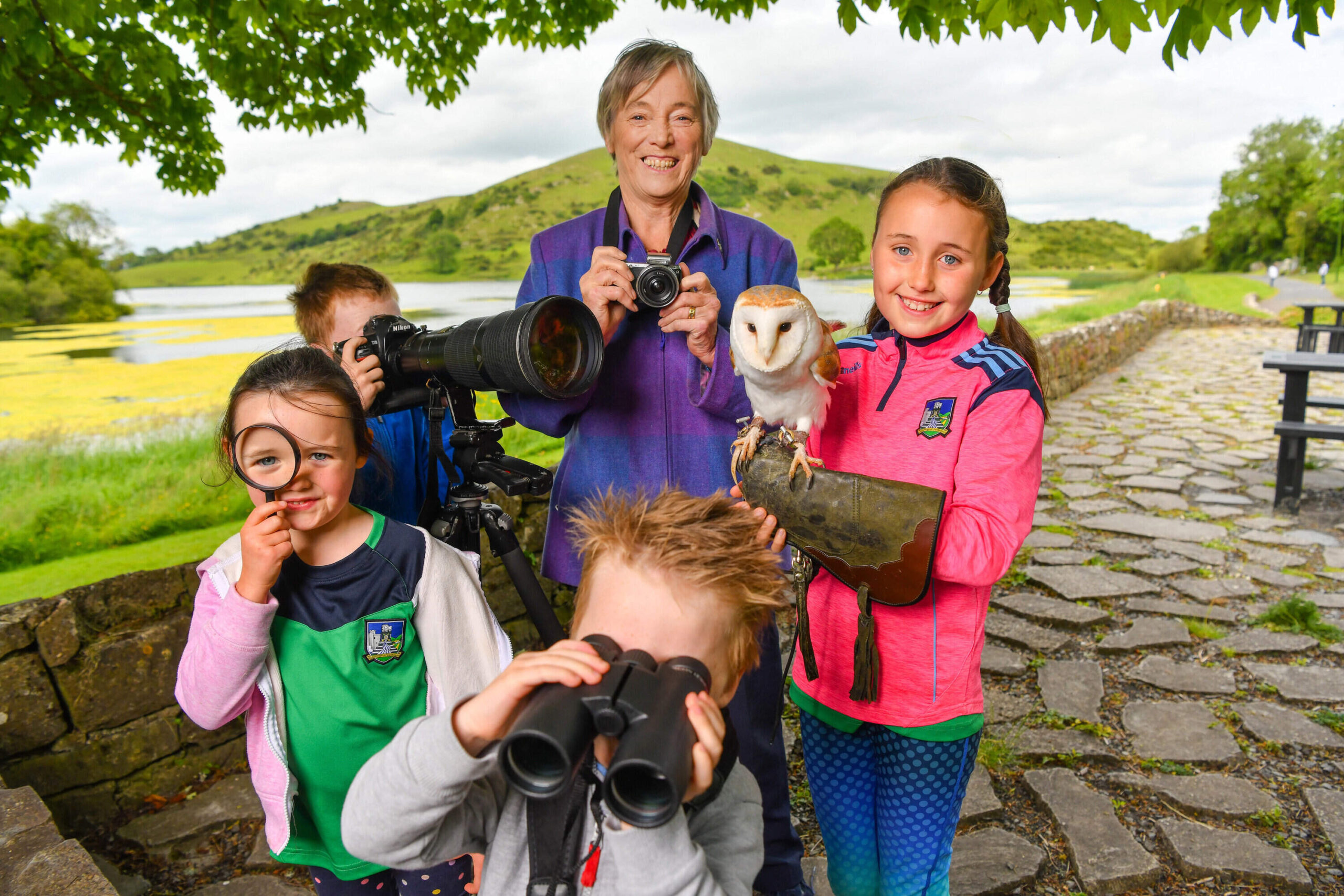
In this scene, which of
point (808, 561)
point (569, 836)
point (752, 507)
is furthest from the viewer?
point (808, 561)

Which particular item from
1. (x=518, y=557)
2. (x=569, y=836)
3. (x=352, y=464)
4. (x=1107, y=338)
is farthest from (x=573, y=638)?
(x=1107, y=338)

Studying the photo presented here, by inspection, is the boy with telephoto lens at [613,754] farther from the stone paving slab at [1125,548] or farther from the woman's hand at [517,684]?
the stone paving slab at [1125,548]

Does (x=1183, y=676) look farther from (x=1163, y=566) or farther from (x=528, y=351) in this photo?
(x=528, y=351)

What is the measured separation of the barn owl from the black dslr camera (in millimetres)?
280

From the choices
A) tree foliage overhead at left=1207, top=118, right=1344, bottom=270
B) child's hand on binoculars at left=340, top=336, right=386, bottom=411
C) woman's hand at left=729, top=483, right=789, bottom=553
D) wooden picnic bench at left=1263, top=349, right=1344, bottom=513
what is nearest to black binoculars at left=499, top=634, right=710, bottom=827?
woman's hand at left=729, top=483, right=789, bottom=553

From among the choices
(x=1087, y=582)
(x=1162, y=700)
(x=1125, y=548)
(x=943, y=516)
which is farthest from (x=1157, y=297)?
(x=943, y=516)

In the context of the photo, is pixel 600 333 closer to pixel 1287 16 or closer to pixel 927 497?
pixel 927 497

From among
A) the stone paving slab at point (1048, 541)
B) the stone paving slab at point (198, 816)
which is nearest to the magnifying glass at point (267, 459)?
the stone paving slab at point (198, 816)

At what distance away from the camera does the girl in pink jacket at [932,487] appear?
45.7 inches

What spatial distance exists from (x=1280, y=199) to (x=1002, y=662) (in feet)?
99.3

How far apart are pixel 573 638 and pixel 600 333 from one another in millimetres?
675

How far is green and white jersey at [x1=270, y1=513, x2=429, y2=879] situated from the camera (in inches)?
50.5

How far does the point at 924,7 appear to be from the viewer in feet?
8.04

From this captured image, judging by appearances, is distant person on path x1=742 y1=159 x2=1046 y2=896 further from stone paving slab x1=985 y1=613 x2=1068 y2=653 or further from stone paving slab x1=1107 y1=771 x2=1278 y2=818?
stone paving slab x1=985 y1=613 x2=1068 y2=653
